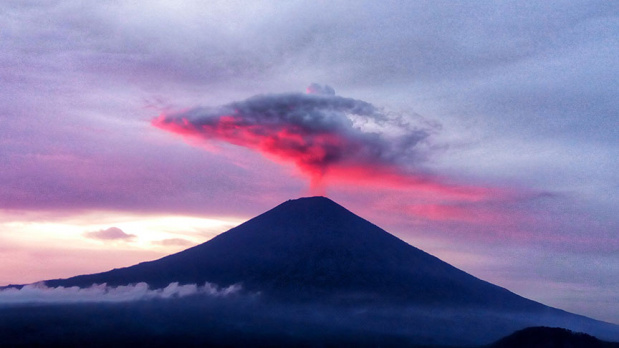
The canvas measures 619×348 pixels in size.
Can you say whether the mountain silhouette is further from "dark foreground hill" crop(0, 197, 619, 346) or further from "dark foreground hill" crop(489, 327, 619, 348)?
"dark foreground hill" crop(489, 327, 619, 348)

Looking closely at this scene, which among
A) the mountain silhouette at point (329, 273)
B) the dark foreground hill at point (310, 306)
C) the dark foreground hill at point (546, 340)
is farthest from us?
the mountain silhouette at point (329, 273)

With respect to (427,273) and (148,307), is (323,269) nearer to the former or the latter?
(427,273)

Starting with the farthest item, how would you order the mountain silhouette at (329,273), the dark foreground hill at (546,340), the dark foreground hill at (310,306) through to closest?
the mountain silhouette at (329,273)
the dark foreground hill at (310,306)
the dark foreground hill at (546,340)

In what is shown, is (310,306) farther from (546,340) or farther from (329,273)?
(546,340)

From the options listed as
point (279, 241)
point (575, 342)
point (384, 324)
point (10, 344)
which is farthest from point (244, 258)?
point (575, 342)

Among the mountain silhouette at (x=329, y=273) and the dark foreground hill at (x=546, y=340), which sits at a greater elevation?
the mountain silhouette at (x=329, y=273)

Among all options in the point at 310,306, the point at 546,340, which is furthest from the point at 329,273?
the point at 546,340

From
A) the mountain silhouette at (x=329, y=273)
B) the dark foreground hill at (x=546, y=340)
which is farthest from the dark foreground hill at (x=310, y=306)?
the dark foreground hill at (x=546, y=340)

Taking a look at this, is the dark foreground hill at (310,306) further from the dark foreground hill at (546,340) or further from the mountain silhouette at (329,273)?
the dark foreground hill at (546,340)

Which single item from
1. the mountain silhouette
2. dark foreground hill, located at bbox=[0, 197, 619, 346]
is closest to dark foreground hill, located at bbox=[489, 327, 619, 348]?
dark foreground hill, located at bbox=[0, 197, 619, 346]
